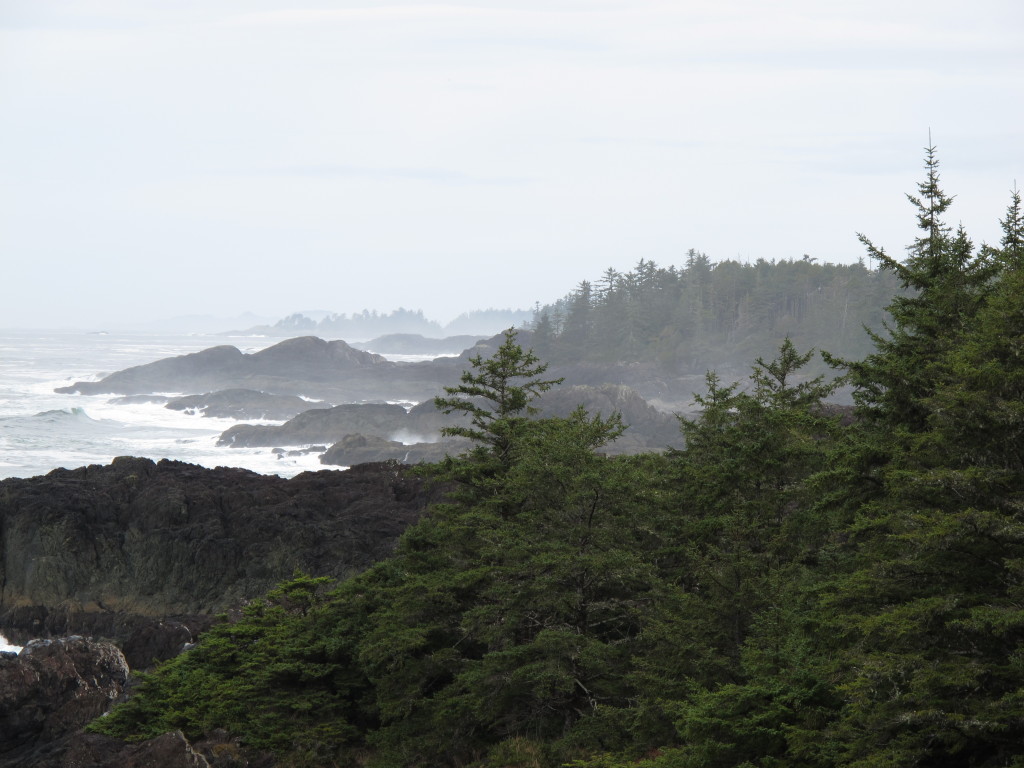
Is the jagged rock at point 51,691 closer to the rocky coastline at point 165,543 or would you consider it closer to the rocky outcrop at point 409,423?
the rocky coastline at point 165,543

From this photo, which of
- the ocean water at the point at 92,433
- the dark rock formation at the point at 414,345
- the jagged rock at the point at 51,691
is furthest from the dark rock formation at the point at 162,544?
the dark rock formation at the point at 414,345

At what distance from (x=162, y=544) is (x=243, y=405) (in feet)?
170

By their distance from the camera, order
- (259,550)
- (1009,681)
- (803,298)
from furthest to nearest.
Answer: (803,298) → (259,550) → (1009,681)

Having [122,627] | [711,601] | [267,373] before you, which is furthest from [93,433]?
[711,601]

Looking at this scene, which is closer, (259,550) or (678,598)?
(678,598)

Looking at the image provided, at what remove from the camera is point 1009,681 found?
763 centimetres

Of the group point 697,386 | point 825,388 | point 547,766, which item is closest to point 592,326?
point 697,386

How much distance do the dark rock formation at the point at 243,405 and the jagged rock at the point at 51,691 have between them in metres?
58.7

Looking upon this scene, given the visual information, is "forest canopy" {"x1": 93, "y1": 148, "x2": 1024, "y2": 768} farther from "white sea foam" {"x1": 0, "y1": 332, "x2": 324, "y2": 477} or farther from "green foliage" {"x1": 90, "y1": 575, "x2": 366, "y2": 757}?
"white sea foam" {"x1": 0, "y1": 332, "x2": 324, "y2": 477}

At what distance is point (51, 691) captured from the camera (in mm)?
17344

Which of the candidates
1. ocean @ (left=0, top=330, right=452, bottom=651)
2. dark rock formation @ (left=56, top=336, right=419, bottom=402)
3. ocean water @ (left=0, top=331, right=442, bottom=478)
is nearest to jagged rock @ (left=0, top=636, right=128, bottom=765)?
ocean @ (left=0, top=330, right=452, bottom=651)

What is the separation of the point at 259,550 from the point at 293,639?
12430 mm

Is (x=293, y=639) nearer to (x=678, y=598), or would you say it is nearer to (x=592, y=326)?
(x=678, y=598)

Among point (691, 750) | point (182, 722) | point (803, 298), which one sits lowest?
point (182, 722)
